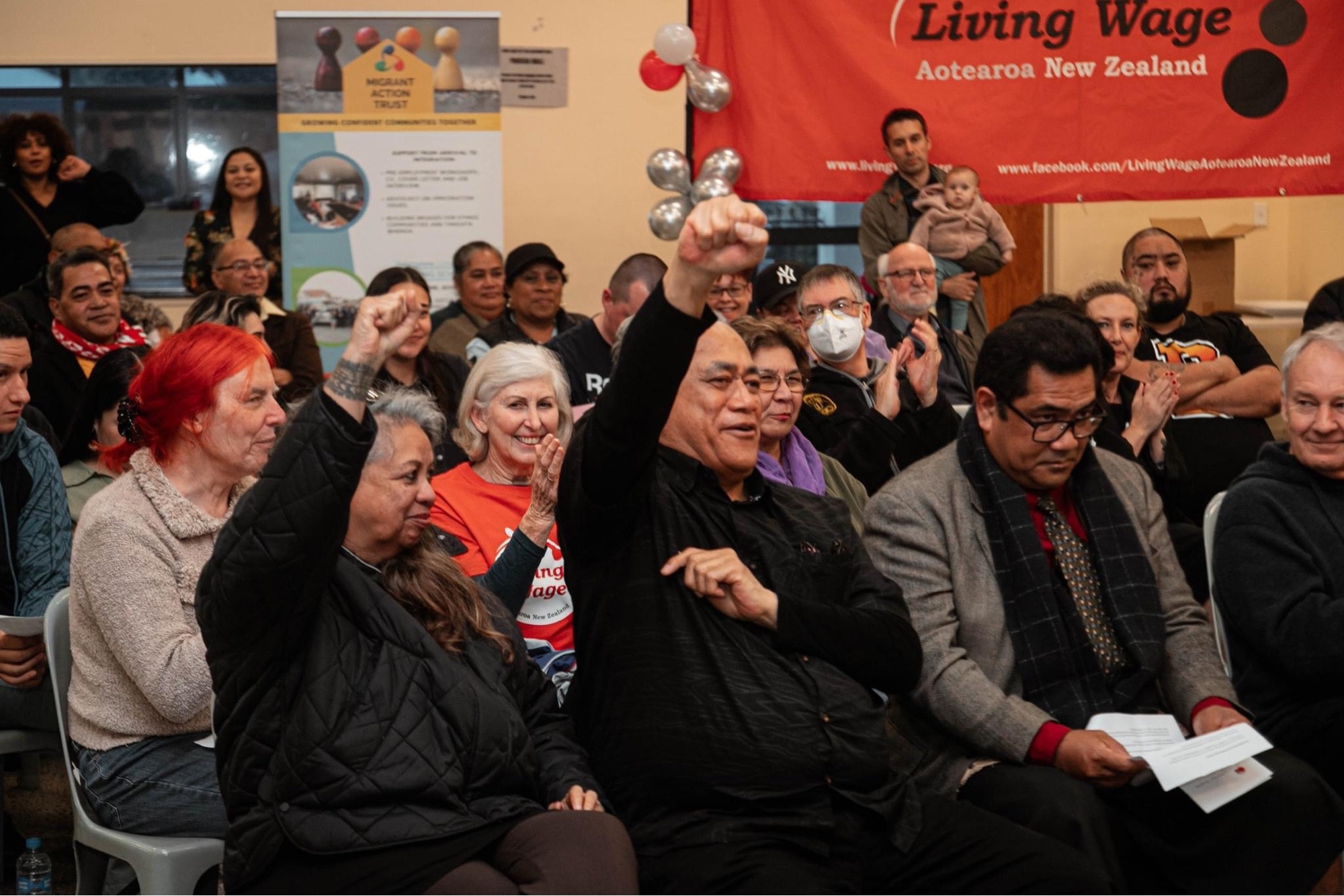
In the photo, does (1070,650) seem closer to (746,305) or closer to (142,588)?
(142,588)

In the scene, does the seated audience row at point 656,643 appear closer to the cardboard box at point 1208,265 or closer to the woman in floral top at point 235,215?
the woman in floral top at point 235,215

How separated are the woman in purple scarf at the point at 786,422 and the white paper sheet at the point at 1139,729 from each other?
73 cm

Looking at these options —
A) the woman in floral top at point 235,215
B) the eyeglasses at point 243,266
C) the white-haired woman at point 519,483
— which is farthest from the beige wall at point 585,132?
the white-haired woman at point 519,483

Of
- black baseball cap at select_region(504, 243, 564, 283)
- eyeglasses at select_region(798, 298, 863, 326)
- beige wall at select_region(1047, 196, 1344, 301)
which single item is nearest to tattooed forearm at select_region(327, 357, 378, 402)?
eyeglasses at select_region(798, 298, 863, 326)

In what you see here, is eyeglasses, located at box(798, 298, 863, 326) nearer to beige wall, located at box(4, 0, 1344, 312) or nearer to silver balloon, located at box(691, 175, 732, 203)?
silver balloon, located at box(691, 175, 732, 203)

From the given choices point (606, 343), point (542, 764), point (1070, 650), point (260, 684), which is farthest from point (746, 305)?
point (260, 684)

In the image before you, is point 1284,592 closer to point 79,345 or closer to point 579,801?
point 579,801

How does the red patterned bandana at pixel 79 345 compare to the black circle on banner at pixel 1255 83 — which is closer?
the red patterned bandana at pixel 79 345

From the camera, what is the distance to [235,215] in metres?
5.96

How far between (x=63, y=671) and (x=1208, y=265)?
5.70 meters

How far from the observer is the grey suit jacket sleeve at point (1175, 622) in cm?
264

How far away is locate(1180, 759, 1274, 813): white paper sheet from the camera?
93.7 inches

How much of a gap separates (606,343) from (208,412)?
2.37m

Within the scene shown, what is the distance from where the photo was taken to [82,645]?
95.3 inches
